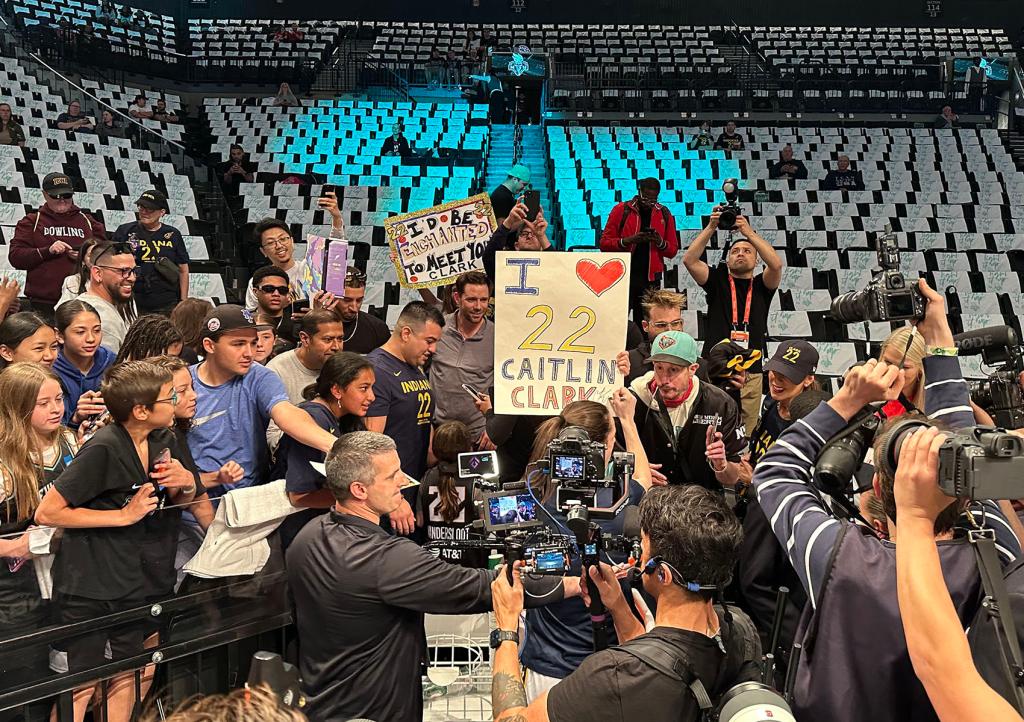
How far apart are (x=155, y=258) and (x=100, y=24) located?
15.7 meters

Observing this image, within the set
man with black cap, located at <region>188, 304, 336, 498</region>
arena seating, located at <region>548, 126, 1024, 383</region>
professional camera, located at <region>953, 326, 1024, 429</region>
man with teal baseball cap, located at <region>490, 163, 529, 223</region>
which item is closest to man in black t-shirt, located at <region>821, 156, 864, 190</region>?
arena seating, located at <region>548, 126, 1024, 383</region>

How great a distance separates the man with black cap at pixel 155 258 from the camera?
7090mm

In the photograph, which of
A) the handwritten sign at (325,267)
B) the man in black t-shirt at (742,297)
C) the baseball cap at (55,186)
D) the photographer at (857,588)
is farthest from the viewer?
the baseball cap at (55,186)

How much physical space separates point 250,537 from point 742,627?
1883 millimetres

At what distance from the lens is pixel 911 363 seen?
11.0ft

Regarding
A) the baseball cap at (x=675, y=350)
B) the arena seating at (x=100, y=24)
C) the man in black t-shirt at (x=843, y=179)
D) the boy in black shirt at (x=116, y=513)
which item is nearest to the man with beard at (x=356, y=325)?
the baseball cap at (x=675, y=350)

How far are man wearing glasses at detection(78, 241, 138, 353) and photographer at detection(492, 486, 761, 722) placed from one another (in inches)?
156

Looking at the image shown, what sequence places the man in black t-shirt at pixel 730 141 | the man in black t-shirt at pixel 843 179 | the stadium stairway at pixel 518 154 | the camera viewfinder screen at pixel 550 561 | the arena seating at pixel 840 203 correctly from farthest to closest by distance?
the stadium stairway at pixel 518 154 < the man in black t-shirt at pixel 730 141 < the man in black t-shirt at pixel 843 179 < the arena seating at pixel 840 203 < the camera viewfinder screen at pixel 550 561

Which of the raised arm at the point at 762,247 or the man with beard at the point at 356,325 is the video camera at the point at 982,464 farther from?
the man with beard at the point at 356,325

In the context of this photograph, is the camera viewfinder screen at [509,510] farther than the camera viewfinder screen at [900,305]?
Yes

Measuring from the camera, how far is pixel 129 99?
18109 millimetres

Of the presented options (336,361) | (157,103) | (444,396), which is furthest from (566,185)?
(336,361)

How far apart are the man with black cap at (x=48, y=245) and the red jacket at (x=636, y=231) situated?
145 inches

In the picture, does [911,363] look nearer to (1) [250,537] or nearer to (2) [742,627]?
(2) [742,627]
